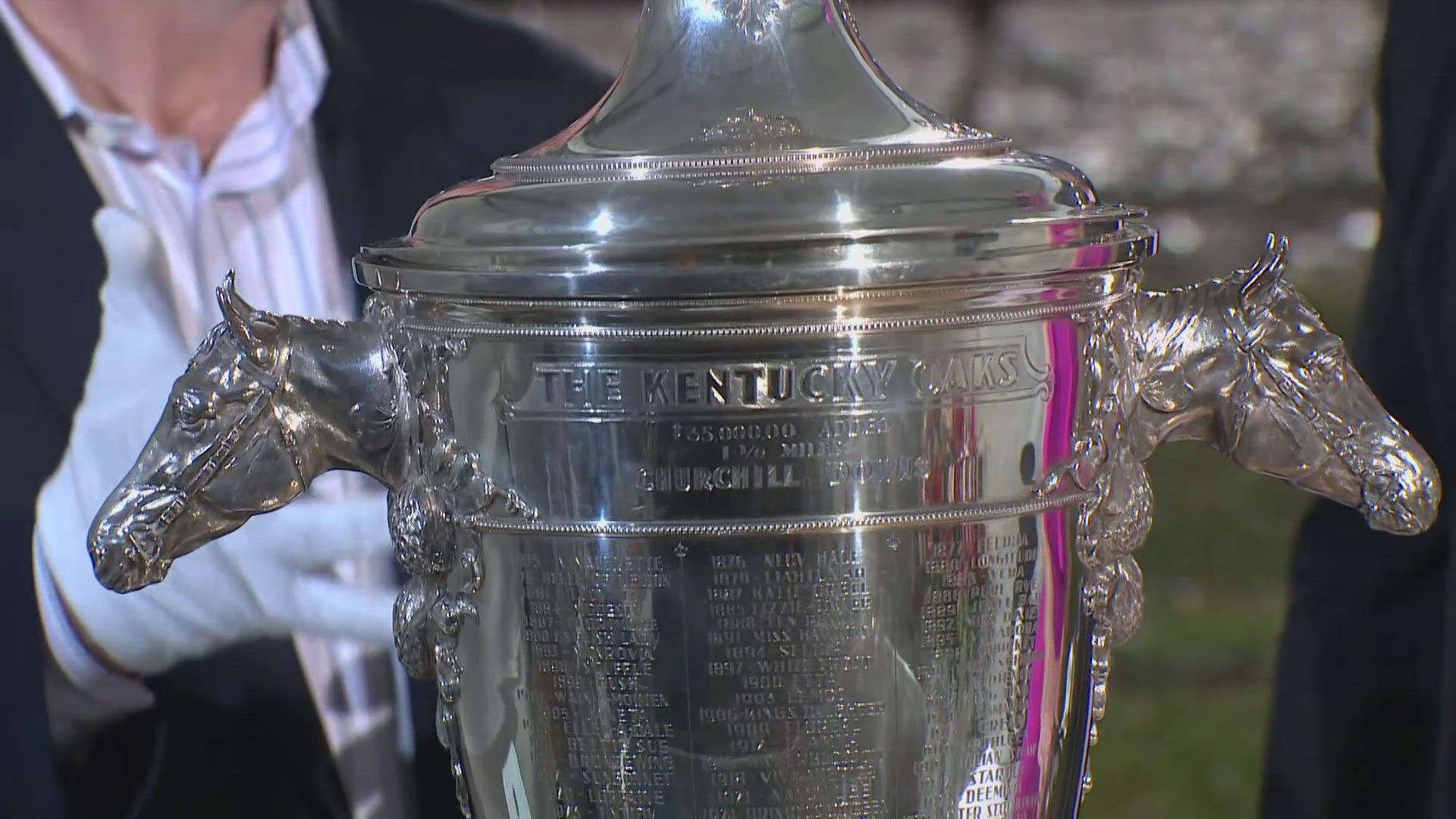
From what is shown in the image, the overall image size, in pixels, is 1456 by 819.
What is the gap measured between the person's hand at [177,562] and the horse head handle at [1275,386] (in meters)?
0.75

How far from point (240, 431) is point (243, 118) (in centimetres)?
61

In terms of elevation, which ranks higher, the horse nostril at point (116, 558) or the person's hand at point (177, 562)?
the horse nostril at point (116, 558)

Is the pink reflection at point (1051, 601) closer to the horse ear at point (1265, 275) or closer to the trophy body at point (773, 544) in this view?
the trophy body at point (773, 544)

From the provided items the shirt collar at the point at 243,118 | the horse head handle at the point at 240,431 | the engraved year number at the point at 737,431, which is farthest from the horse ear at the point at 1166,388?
the shirt collar at the point at 243,118

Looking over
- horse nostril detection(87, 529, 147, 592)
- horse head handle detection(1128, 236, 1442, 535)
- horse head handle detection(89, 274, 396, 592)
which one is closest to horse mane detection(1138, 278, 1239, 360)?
horse head handle detection(1128, 236, 1442, 535)

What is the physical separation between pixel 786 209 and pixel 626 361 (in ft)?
0.37

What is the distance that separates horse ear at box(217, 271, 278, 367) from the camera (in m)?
0.84

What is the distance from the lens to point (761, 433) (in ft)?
2.50

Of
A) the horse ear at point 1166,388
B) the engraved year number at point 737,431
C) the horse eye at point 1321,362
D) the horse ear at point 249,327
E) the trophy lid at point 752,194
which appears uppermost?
the trophy lid at point 752,194

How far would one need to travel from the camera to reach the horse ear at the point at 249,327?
0.84m

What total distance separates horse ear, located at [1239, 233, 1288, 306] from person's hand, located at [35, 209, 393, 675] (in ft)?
2.61

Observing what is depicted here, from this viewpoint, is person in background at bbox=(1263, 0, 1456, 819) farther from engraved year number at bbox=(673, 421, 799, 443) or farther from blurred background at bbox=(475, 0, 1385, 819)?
engraved year number at bbox=(673, 421, 799, 443)

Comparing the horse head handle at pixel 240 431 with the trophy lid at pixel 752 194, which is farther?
the horse head handle at pixel 240 431

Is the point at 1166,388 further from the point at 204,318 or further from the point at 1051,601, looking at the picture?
the point at 204,318
